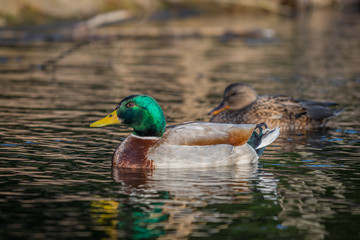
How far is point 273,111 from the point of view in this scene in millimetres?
14094

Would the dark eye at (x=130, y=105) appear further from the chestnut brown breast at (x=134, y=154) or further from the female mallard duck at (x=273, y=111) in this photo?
the female mallard duck at (x=273, y=111)

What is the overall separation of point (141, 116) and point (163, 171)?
33.8 inches

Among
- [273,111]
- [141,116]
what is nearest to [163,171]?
[141,116]

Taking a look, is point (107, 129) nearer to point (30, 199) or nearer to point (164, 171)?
point (164, 171)

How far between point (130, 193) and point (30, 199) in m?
1.15

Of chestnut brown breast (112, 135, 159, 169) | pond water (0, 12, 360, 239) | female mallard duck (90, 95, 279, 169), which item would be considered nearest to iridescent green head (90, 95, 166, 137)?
female mallard duck (90, 95, 279, 169)

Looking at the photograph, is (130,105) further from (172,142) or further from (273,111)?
(273,111)

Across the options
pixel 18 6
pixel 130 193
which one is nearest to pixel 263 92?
pixel 130 193

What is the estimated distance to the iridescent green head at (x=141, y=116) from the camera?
34.3 ft

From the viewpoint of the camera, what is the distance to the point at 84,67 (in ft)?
76.7

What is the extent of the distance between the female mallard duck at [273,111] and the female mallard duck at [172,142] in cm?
343

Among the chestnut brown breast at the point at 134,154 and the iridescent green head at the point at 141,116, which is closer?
the chestnut brown breast at the point at 134,154

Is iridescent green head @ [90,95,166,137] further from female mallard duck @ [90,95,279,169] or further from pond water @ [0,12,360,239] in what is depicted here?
pond water @ [0,12,360,239]

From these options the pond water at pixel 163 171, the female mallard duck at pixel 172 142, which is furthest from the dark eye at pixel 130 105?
the pond water at pixel 163 171
